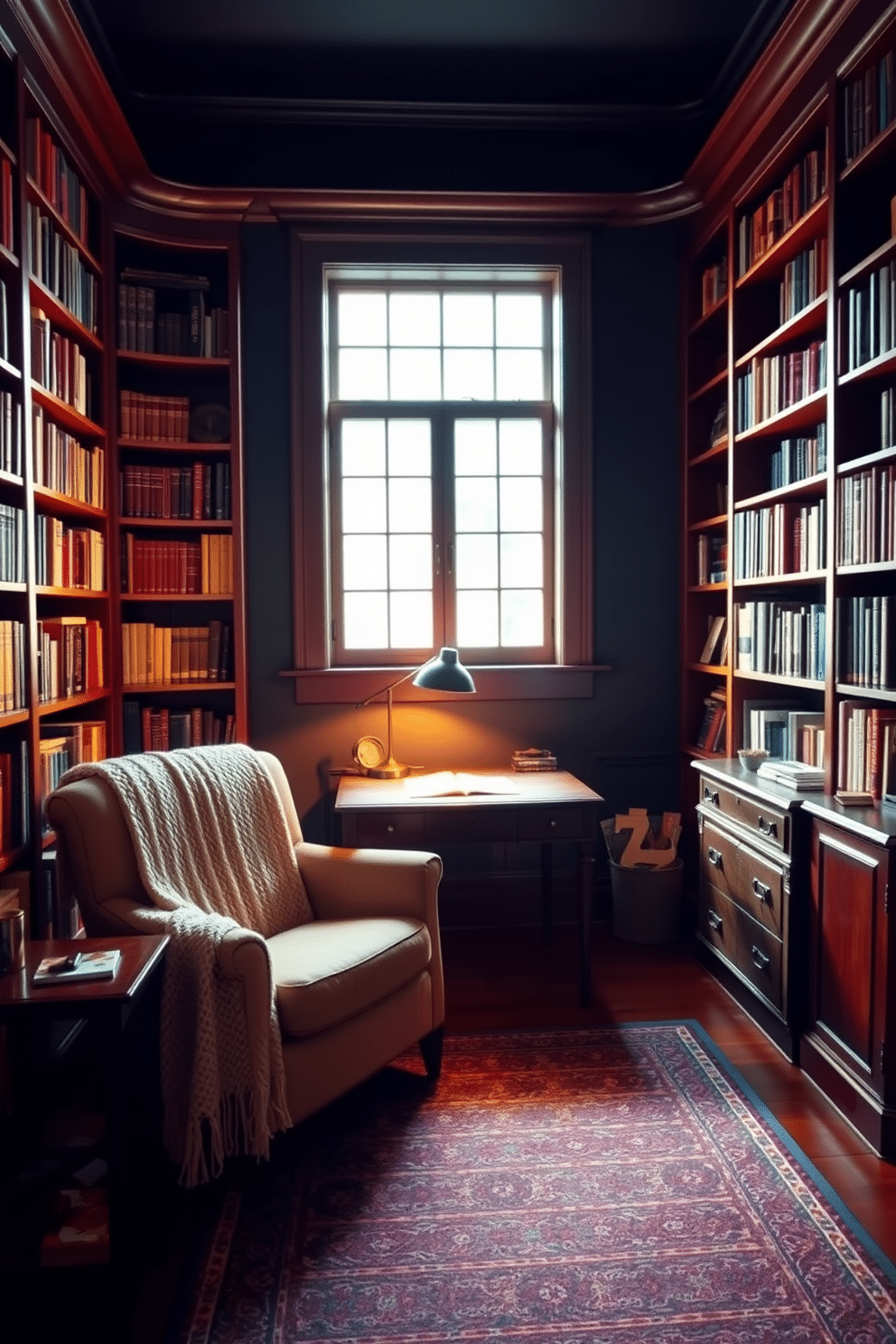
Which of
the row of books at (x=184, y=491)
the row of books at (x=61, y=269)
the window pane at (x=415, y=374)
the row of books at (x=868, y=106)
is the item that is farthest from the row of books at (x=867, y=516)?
the row of books at (x=61, y=269)

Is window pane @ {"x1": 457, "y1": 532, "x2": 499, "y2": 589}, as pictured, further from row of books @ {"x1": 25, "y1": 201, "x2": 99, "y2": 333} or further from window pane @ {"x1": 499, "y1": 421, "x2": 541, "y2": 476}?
row of books @ {"x1": 25, "y1": 201, "x2": 99, "y2": 333}

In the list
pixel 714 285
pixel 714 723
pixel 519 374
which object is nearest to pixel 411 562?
pixel 519 374

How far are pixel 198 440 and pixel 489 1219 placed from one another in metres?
3.09

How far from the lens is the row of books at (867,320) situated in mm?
2537

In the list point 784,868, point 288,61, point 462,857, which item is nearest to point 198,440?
point 288,61

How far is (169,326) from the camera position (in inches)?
152

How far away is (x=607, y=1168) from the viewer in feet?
7.52

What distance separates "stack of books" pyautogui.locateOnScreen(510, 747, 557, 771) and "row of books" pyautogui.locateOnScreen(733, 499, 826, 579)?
1.04 m

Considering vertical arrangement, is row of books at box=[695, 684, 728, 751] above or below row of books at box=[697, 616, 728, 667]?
below

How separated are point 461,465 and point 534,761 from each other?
1.36 m

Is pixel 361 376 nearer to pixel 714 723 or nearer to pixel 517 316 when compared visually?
pixel 517 316

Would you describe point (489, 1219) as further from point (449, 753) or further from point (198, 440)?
point (198, 440)

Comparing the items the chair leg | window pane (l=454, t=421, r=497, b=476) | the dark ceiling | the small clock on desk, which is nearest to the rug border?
the chair leg

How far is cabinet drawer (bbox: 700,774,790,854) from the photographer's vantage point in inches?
111
